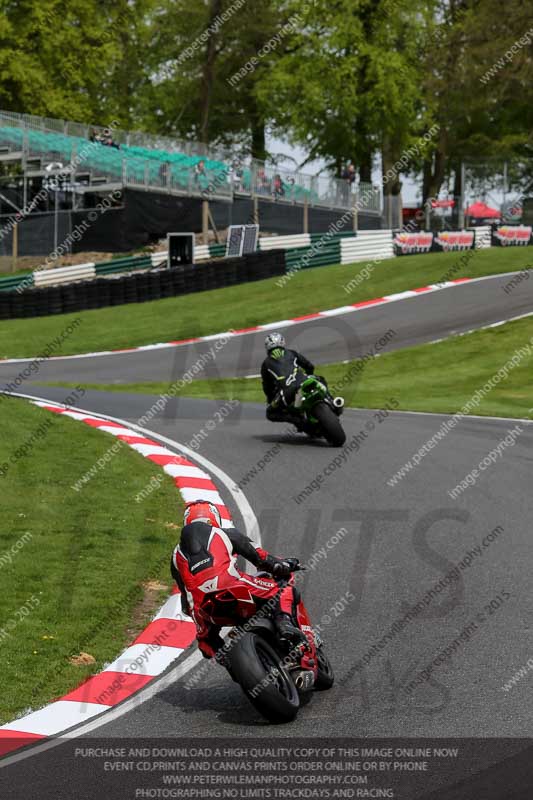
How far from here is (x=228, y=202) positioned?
43062mm

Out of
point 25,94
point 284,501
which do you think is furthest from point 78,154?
point 284,501

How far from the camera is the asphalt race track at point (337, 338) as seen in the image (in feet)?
83.8

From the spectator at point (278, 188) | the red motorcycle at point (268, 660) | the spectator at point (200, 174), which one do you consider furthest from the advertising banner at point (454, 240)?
the red motorcycle at point (268, 660)

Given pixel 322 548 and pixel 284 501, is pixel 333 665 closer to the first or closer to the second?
pixel 322 548

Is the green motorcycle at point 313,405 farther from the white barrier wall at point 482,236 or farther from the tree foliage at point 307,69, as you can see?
the tree foliage at point 307,69

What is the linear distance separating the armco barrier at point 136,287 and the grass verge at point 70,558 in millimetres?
18947

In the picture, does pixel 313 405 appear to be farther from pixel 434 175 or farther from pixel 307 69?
pixel 434 175

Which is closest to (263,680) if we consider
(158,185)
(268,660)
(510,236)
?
(268,660)

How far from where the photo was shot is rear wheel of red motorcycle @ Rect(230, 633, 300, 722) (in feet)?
19.7

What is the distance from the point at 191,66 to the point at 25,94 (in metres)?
12.3

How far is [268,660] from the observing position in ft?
20.7

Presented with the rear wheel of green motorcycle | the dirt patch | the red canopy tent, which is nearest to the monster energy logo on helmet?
the rear wheel of green motorcycle

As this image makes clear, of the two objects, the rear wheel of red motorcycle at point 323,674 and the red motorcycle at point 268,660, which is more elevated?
the red motorcycle at point 268,660

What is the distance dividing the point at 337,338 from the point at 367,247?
37.0 ft
